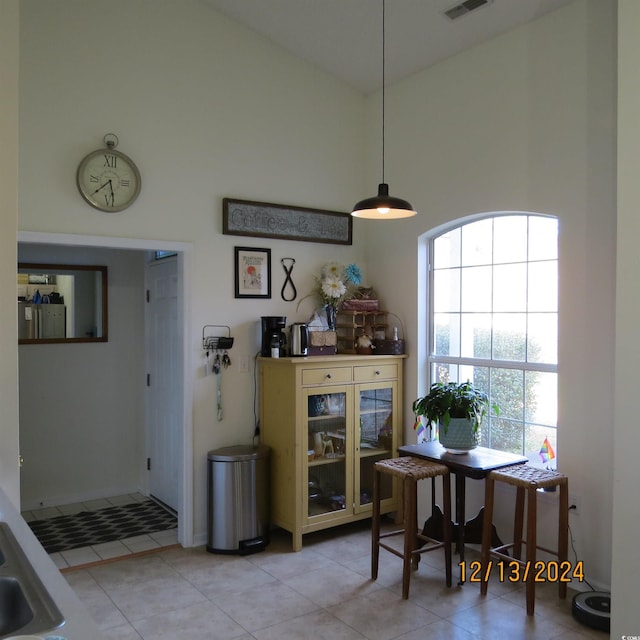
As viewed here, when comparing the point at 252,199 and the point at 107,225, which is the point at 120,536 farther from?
the point at 252,199

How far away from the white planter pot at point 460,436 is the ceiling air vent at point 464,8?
242 centimetres

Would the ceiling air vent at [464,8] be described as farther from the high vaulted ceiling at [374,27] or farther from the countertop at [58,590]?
the countertop at [58,590]

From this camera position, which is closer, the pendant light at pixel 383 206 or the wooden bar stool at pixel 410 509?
the pendant light at pixel 383 206

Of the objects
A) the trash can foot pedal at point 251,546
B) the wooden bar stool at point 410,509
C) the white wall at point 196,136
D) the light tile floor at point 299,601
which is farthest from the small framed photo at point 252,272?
the light tile floor at point 299,601

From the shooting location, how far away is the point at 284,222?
4.48 meters

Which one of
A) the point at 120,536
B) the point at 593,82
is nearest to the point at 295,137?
the point at 593,82

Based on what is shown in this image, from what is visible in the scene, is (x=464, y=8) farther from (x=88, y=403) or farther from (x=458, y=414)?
(x=88, y=403)

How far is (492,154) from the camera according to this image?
3943 millimetres

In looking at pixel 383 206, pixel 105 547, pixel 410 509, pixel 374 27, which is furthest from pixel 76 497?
pixel 374 27

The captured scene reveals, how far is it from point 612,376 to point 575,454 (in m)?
0.50

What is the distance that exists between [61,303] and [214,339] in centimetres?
166

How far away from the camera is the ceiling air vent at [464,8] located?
141 inches

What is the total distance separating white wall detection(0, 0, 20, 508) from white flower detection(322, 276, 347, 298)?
2.47 m
